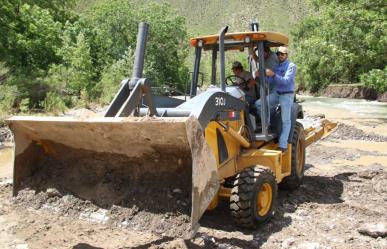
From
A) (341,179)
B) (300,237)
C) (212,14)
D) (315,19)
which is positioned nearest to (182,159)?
(300,237)

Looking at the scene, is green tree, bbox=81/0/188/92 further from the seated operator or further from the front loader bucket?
the front loader bucket

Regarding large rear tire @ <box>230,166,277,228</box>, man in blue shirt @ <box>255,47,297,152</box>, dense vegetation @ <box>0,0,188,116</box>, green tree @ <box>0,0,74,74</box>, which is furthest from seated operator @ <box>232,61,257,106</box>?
green tree @ <box>0,0,74,74</box>

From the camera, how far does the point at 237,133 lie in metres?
5.78

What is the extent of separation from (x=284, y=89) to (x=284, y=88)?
2 cm

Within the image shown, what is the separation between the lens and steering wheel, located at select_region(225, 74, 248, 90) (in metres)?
6.70

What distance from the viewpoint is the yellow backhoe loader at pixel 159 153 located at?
15.1 ft

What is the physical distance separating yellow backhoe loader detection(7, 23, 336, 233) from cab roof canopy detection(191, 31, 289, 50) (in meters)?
0.02

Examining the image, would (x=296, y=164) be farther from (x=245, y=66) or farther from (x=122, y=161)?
(x=122, y=161)

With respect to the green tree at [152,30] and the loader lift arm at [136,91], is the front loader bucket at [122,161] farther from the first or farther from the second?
the green tree at [152,30]

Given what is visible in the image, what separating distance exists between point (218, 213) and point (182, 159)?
3.87 feet

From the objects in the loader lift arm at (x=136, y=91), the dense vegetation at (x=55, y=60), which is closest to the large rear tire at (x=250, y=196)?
the loader lift arm at (x=136, y=91)

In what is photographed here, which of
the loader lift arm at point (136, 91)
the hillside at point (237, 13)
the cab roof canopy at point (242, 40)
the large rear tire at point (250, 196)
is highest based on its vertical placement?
the hillside at point (237, 13)

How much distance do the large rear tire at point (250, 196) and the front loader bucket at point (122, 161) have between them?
0.50 meters

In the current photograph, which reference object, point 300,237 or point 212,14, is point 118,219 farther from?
point 212,14
